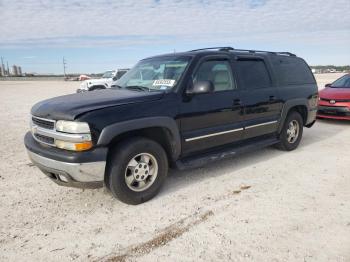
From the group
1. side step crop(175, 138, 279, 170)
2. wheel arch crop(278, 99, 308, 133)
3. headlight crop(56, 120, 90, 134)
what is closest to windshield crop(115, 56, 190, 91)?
side step crop(175, 138, 279, 170)

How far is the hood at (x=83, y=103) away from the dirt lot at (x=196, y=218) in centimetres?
116

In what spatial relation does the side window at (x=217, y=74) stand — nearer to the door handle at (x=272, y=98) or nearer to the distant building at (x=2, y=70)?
the door handle at (x=272, y=98)

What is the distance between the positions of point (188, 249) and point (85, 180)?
135 cm

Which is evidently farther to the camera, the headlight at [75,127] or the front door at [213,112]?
the front door at [213,112]

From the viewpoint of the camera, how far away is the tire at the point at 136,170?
3.60 meters

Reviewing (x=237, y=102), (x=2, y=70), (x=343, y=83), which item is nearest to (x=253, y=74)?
(x=237, y=102)

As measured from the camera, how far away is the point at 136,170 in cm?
381

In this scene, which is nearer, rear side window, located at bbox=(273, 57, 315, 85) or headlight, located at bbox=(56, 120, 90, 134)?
headlight, located at bbox=(56, 120, 90, 134)

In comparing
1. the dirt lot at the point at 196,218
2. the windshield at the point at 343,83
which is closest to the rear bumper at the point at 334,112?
the windshield at the point at 343,83

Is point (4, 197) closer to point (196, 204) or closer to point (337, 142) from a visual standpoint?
point (196, 204)

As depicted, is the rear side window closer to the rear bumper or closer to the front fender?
the rear bumper

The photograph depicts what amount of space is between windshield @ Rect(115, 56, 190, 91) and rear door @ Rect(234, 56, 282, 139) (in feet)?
3.52

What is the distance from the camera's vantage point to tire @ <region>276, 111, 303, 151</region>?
5.97 m

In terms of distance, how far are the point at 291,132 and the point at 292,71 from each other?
1.22 metres
